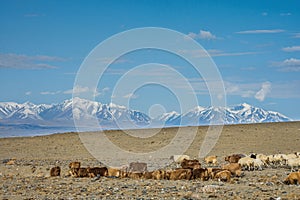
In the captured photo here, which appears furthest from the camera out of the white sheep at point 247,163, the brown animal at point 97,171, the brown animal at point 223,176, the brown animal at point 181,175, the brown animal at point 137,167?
the white sheep at point 247,163

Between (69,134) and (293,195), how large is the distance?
39579 millimetres

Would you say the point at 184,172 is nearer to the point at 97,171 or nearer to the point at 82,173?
the point at 97,171

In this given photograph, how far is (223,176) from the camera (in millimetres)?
19922

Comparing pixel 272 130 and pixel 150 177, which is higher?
pixel 272 130

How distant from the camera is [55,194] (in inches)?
663

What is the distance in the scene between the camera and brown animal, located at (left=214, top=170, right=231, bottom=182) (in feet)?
65.3

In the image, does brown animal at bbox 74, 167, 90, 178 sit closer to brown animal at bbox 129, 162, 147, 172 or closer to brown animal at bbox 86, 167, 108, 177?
brown animal at bbox 86, 167, 108, 177

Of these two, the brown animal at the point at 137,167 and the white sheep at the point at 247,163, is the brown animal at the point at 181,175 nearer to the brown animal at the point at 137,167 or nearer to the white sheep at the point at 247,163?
the brown animal at the point at 137,167

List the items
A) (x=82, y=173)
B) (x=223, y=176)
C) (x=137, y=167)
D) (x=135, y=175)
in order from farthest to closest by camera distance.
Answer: (x=137, y=167)
(x=82, y=173)
(x=135, y=175)
(x=223, y=176)

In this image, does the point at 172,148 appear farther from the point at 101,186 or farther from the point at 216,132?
the point at 101,186

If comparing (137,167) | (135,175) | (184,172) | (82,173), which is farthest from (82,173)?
(184,172)

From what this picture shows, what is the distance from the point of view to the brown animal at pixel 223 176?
19.9 meters

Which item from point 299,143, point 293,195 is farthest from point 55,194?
point 299,143

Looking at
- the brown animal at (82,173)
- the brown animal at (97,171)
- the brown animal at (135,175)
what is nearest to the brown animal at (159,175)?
the brown animal at (135,175)
